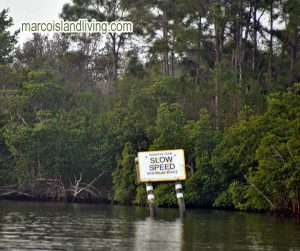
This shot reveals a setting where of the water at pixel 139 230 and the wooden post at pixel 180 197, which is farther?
the wooden post at pixel 180 197

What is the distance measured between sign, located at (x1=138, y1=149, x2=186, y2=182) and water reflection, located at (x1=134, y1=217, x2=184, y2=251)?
2.13 meters

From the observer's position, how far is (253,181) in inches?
1601

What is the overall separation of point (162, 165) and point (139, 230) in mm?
7454

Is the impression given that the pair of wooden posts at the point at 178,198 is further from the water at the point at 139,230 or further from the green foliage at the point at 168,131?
the green foliage at the point at 168,131

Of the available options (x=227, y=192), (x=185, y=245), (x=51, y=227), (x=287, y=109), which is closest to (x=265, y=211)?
(x=227, y=192)

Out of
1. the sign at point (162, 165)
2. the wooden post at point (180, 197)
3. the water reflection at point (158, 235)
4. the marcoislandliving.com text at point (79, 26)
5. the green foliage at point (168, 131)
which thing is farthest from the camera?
the marcoislandliving.com text at point (79, 26)

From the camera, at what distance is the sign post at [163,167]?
124 ft

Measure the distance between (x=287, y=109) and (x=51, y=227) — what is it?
1644 cm

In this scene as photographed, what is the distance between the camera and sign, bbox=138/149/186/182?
37719 mm

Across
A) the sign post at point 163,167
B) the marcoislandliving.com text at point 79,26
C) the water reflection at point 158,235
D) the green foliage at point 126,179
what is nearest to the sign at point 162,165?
the sign post at point 163,167

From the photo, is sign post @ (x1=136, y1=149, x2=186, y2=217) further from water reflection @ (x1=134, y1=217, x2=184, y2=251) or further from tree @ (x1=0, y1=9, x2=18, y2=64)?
tree @ (x1=0, y1=9, x2=18, y2=64)

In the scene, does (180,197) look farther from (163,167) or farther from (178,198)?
(163,167)

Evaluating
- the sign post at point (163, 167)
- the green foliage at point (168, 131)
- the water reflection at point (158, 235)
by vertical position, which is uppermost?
the green foliage at point (168, 131)

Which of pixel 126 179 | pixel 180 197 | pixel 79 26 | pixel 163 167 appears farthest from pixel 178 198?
pixel 79 26
